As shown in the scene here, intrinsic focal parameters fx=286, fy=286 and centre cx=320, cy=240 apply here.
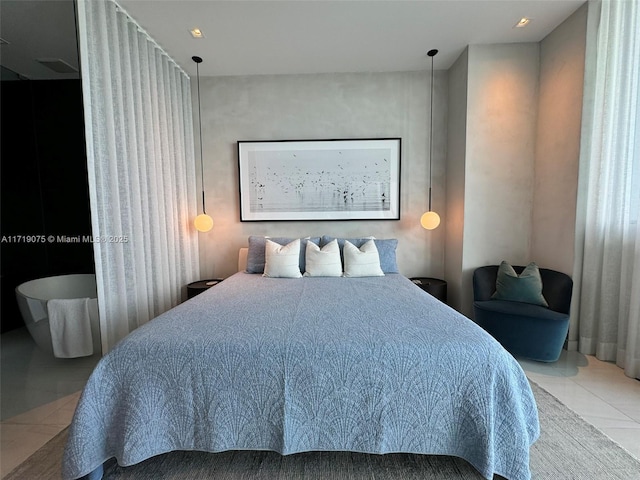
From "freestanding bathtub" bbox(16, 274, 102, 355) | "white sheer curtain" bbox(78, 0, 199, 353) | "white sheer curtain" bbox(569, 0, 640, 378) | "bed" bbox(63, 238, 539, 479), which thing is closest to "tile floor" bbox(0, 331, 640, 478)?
"freestanding bathtub" bbox(16, 274, 102, 355)

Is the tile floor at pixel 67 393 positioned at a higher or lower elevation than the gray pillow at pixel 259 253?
lower

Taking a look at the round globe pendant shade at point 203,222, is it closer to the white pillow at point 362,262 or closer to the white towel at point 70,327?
the white towel at point 70,327

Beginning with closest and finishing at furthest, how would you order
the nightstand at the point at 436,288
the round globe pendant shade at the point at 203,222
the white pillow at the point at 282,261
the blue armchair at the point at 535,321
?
the blue armchair at the point at 535,321, the white pillow at the point at 282,261, the nightstand at the point at 436,288, the round globe pendant shade at the point at 203,222

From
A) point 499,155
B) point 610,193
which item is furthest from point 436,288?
point 610,193

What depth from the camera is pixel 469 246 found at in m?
3.00

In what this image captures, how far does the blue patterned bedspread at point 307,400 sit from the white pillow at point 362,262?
1.47 meters

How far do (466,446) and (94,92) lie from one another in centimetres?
307

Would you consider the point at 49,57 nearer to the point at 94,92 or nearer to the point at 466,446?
the point at 94,92

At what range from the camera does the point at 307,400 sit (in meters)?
1.31

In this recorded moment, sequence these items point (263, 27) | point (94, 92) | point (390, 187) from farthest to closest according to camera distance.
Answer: point (390, 187)
point (263, 27)
point (94, 92)

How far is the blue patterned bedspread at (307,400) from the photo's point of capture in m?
1.28

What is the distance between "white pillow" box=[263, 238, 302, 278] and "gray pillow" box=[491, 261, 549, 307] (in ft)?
6.32

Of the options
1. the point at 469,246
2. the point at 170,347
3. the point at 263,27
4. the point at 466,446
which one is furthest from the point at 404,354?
the point at 263,27

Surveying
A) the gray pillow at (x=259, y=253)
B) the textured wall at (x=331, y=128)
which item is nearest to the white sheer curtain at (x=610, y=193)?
the textured wall at (x=331, y=128)
